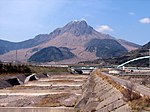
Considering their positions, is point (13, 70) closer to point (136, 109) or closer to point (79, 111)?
point (79, 111)

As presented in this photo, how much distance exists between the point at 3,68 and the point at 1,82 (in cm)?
3315

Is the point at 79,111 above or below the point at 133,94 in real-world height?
below

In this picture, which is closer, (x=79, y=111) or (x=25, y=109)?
(x=79, y=111)

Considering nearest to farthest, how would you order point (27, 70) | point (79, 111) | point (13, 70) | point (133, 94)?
1. point (133, 94)
2. point (79, 111)
3. point (13, 70)
4. point (27, 70)

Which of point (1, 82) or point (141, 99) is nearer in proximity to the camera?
point (141, 99)

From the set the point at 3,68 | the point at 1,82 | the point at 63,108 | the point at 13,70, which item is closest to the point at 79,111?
the point at 63,108

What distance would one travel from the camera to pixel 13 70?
9900 centimetres

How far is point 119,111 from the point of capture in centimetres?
1429

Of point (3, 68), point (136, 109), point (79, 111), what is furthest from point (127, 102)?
point (3, 68)

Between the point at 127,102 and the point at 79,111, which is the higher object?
the point at 127,102

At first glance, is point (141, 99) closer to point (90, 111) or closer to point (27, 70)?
point (90, 111)

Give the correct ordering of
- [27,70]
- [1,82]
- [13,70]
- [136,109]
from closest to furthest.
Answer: [136,109]
[1,82]
[13,70]
[27,70]

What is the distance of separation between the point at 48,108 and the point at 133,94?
37.1ft

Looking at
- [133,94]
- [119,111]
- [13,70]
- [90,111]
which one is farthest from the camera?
[13,70]
